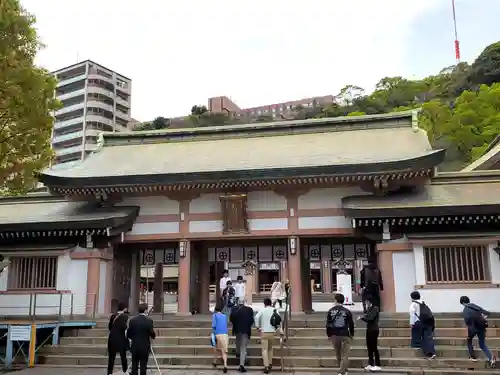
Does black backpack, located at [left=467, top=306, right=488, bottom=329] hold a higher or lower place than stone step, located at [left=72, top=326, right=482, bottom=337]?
higher

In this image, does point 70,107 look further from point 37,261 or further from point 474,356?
point 474,356

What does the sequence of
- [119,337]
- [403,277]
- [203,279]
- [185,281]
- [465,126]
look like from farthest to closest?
1. [465,126]
2. [203,279]
3. [185,281]
4. [403,277]
5. [119,337]

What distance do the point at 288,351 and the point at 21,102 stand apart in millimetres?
9513

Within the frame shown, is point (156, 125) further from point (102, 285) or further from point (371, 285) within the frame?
point (371, 285)

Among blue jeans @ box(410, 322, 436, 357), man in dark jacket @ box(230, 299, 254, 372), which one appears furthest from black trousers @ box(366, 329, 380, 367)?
man in dark jacket @ box(230, 299, 254, 372)

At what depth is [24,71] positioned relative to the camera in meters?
12.0

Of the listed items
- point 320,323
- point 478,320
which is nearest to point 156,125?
point 320,323

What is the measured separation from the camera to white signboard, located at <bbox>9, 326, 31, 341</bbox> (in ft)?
43.4

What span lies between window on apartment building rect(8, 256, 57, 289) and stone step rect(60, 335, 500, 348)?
3973mm

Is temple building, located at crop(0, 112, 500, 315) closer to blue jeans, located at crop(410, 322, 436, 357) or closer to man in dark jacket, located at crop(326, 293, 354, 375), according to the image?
blue jeans, located at crop(410, 322, 436, 357)

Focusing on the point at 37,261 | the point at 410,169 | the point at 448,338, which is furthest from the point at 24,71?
the point at 448,338

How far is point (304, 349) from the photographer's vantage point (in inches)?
508

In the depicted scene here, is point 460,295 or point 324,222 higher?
point 324,222

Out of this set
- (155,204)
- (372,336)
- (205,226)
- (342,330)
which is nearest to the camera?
(342,330)
